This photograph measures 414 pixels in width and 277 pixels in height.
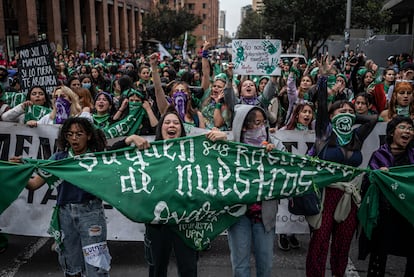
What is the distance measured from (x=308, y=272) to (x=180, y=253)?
125cm

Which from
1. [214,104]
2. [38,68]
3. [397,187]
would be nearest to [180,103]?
[214,104]

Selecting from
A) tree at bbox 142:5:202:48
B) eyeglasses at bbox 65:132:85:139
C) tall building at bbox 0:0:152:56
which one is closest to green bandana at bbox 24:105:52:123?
eyeglasses at bbox 65:132:85:139

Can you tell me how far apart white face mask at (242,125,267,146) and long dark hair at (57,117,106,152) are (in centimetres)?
114

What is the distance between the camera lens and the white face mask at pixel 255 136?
12.0 ft

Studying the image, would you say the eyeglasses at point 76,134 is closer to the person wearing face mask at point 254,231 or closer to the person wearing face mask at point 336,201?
the person wearing face mask at point 254,231

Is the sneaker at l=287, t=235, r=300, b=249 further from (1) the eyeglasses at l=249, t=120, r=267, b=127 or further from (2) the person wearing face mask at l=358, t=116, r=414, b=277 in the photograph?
(1) the eyeglasses at l=249, t=120, r=267, b=127

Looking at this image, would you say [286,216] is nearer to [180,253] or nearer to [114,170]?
[180,253]

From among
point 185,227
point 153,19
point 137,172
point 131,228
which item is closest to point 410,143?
point 185,227

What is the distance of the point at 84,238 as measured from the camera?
3.45 meters

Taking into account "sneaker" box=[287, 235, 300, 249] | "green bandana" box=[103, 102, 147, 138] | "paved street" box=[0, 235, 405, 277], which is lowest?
"paved street" box=[0, 235, 405, 277]

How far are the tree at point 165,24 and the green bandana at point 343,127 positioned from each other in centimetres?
4385

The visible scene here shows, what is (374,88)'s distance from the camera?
6953 mm

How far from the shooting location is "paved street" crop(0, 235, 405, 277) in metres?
4.54

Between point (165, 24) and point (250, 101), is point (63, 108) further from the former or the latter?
point (165, 24)
